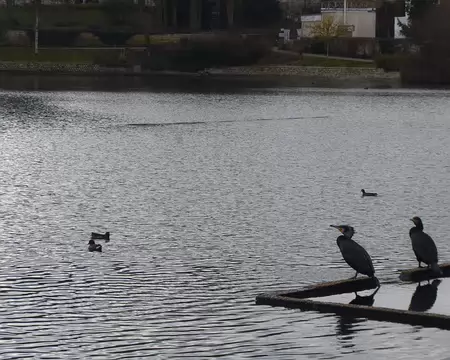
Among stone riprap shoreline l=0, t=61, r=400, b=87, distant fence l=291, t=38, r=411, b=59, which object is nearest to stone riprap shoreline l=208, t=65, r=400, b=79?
stone riprap shoreline l=0, t=61, r=400, b=87

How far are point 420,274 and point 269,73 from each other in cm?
10917

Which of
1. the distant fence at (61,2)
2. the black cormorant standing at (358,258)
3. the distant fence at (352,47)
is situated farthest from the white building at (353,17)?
the black cormorant standing at (358,258)

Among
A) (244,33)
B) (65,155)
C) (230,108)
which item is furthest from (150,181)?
(244,33)

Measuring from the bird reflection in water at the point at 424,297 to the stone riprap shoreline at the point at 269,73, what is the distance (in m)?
92.5

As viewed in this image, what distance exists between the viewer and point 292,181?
4112cm

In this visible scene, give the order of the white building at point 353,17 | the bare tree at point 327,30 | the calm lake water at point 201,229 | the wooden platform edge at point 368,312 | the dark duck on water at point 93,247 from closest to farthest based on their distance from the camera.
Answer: the calm lake water at point 201,229, the wooden platform edge at point 368,312, the dark duck on water at point 93,247, the bare tree at point 327,30, the white building at point 353,17

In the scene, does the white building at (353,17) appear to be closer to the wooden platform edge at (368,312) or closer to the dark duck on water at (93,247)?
the dark duck on water at (93,247)

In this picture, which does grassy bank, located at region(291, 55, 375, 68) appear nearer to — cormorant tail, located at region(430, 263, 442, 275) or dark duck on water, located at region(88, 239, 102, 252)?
dark duck on water, located at region(88, 239, 102, 252)

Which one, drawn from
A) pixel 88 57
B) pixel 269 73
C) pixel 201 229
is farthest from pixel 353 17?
pixel 201 229

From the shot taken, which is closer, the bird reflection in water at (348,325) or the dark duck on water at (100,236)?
the bird reflection in water at (348,325)

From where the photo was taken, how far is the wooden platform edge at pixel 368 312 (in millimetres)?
19766

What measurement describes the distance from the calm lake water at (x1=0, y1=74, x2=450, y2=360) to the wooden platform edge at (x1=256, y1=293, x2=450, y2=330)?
0.18 meters

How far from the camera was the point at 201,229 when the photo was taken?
30125 mm

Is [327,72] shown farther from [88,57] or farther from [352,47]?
[88,57]
